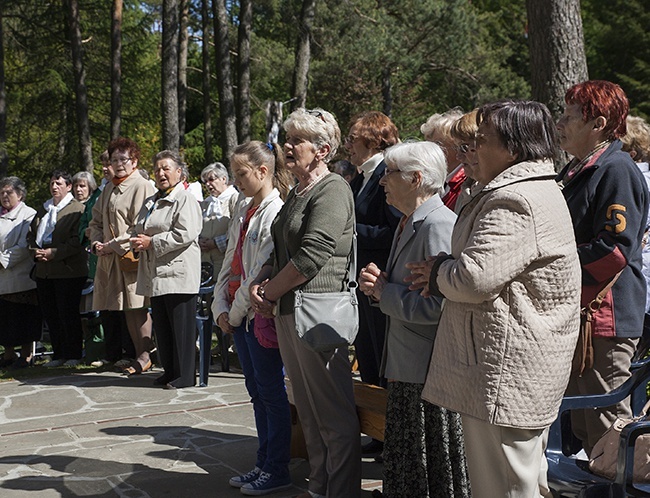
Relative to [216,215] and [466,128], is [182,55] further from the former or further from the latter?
[466,128]

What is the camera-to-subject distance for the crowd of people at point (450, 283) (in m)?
2.94

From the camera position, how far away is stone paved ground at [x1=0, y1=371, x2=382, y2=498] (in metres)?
5.04

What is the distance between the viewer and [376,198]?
5.47 m

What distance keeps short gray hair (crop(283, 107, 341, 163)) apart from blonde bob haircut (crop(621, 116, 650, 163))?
5.25 ft

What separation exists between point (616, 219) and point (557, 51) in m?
3.79

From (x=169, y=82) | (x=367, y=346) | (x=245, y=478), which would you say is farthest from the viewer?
(x=169, y=82)

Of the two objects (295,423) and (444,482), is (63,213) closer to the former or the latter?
(295,423)

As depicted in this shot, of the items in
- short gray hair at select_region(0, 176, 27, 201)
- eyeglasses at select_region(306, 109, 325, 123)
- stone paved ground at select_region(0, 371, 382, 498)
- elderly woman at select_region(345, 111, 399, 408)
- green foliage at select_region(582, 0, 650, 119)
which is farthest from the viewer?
green foliage at select_region(582, 0, 650, 119)

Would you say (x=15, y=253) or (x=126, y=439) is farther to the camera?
(x=15, y=253)

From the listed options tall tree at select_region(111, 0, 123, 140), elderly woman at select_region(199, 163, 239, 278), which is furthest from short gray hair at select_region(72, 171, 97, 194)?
tall tree at select_region(111, 0, 123, 140)

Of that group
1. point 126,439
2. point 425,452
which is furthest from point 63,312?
point 425,452

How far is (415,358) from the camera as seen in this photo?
385 centimetres

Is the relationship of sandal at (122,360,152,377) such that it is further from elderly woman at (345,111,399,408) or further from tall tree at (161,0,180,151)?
tall tree at (161,0,180,151)

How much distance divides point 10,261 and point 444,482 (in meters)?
6.83
